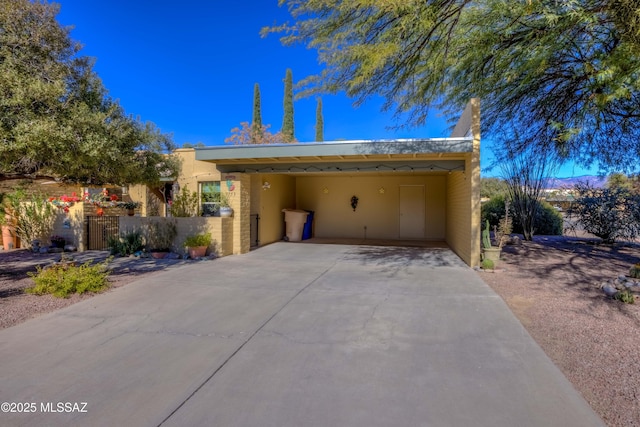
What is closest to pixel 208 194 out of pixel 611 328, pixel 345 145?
pixel 345 145

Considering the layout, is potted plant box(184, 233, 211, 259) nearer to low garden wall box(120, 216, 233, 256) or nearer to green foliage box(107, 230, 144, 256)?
low garden wall box(120, 216, 233, 256)

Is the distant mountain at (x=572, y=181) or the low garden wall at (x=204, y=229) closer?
the low garden wall at (x=204, y=229)

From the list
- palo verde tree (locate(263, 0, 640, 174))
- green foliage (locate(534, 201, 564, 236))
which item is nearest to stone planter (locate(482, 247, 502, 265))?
palo verde tree (locate(263, 0, 640, 174))

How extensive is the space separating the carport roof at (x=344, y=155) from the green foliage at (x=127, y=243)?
2.77 metres

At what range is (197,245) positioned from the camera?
9234mm

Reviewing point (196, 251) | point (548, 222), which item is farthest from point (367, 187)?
point (548, 222)

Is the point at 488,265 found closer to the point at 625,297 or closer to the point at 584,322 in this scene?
the point at 625,297

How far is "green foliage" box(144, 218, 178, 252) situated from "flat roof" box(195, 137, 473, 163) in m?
2.02

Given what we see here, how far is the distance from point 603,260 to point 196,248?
10.1 metres

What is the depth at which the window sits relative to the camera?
11938 millimetres

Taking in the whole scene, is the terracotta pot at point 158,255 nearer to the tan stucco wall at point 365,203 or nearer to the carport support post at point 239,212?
the carport support post at point 239,212

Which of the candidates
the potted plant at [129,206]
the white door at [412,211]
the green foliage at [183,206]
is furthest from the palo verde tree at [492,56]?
the potted plant at [129,206]

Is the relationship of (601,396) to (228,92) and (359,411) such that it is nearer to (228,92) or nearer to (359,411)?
(359,411)

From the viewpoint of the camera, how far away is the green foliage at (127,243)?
9492mm
